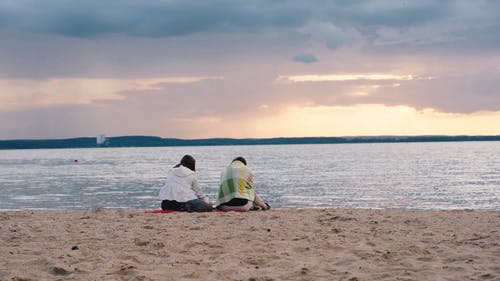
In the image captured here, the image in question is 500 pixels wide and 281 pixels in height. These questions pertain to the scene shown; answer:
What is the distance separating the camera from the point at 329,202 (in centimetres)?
3105

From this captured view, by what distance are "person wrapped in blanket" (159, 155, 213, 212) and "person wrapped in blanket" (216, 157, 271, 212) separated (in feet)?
1.42

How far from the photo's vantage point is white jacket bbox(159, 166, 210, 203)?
50.1 feet

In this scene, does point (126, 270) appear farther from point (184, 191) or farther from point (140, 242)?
point (184, 191)

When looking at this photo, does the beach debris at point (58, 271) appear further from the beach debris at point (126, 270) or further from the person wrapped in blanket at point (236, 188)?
the person wrapped in blanket at point (236, 188)

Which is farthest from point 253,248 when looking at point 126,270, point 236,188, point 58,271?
point 236,188

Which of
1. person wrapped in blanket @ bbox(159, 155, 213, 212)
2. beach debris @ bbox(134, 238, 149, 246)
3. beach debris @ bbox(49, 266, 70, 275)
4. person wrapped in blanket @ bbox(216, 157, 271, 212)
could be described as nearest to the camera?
beach debris @ bbox(49, 266, 70, 275)

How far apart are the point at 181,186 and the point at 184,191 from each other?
16 cm

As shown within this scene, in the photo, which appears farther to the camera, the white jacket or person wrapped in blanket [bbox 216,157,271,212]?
the white jacket

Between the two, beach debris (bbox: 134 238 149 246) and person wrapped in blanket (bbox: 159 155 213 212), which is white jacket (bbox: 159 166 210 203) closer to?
person wrapped in blanket (bbox: 159 155 213 212)

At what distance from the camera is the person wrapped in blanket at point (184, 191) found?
15.2 metres

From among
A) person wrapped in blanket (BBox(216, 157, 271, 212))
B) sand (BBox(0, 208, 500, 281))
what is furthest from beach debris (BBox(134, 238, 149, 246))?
person wrapped in blanket (BBox(216, 157, 271, 212))

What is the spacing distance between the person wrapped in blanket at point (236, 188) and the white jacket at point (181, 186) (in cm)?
50

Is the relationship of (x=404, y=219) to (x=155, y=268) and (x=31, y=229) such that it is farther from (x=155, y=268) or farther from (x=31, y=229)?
(x=31, y=229)

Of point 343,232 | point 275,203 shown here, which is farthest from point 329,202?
point 343,232
